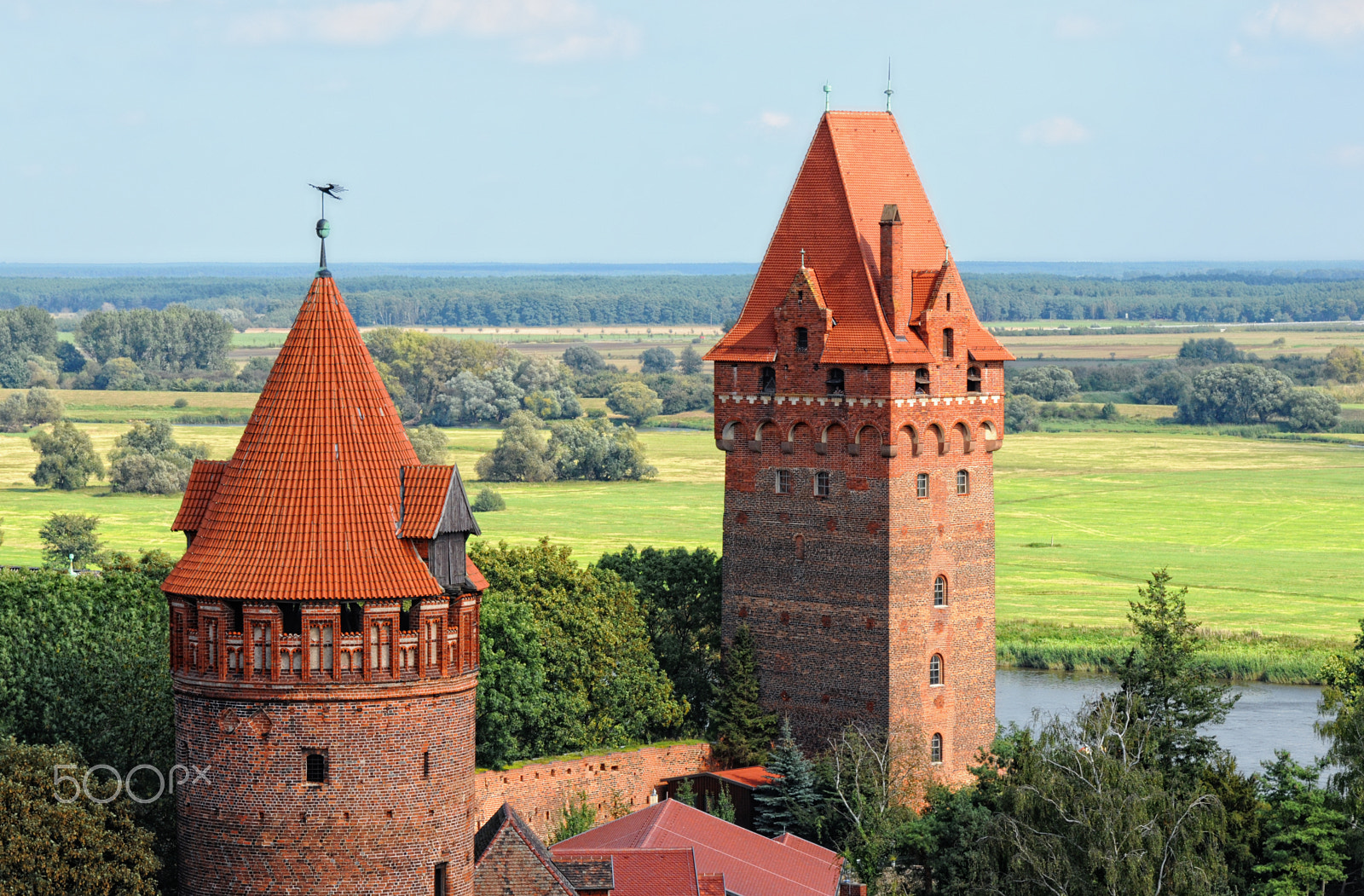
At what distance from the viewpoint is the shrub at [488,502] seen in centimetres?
15125

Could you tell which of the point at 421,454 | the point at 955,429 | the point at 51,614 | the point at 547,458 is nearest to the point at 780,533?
the point at 955,429

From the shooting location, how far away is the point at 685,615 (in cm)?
6856

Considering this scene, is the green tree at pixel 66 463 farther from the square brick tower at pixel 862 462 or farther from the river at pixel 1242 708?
the square brick tower at pixel 862 462

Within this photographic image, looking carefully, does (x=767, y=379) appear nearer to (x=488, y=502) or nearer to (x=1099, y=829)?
(x=1099, y=829)

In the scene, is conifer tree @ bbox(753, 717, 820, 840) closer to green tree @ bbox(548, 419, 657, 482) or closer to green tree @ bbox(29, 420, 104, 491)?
green tree @ bbox(548, 419, 657, 482)

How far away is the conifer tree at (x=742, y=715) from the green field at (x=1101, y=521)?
36.4 meters

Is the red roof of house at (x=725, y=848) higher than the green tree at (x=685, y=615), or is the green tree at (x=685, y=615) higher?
the green tree at (x=685, y=615)

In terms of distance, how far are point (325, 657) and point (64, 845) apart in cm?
751

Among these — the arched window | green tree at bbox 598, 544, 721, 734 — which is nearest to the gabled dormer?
the arched window

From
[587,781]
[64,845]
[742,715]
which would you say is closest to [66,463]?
[742,715]

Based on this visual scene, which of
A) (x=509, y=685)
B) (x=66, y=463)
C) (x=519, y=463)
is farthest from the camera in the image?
(x=519, y=463)

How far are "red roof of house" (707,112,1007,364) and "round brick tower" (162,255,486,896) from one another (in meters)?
23.3

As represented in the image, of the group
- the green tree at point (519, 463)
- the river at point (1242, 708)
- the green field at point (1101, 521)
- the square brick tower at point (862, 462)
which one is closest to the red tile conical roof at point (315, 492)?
the square brick tower at point (862, 462)

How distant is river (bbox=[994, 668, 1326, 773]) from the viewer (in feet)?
246
